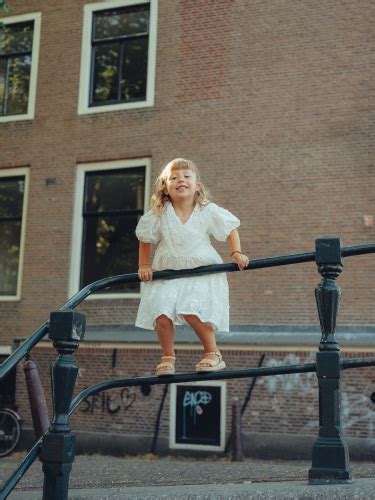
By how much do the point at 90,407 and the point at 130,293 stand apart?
1911 mm

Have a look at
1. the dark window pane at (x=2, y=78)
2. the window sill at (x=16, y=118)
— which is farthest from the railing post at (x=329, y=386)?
the dark window pane at (x=2, y=78)

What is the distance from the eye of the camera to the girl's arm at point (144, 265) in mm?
3609

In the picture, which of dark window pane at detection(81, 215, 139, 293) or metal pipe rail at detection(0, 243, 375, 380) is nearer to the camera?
metal pipe rail at detection(0, 243, 375, 380)

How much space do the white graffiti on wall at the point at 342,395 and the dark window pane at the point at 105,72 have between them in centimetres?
549

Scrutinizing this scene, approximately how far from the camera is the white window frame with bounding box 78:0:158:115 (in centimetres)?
1191

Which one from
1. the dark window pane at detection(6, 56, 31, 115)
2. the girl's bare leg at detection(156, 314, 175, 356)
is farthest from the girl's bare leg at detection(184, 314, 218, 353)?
the dark window pane at detection(6, 56, 31, 115)

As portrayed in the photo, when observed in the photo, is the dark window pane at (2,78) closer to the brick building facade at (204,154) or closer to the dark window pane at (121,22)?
the brick building facade at (204,154)

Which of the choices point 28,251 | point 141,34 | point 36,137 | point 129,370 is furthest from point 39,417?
point 141,34

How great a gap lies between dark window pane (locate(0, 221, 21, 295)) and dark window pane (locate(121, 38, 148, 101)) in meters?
3.05

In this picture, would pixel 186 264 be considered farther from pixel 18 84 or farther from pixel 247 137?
pixel 18 84

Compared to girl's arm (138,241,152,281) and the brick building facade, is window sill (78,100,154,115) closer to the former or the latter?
the brick building facade

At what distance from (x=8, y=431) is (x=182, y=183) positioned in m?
8.47

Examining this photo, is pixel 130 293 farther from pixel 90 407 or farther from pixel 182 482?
pixel 182 482

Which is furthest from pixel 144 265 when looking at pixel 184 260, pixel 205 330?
pixel 205 330
